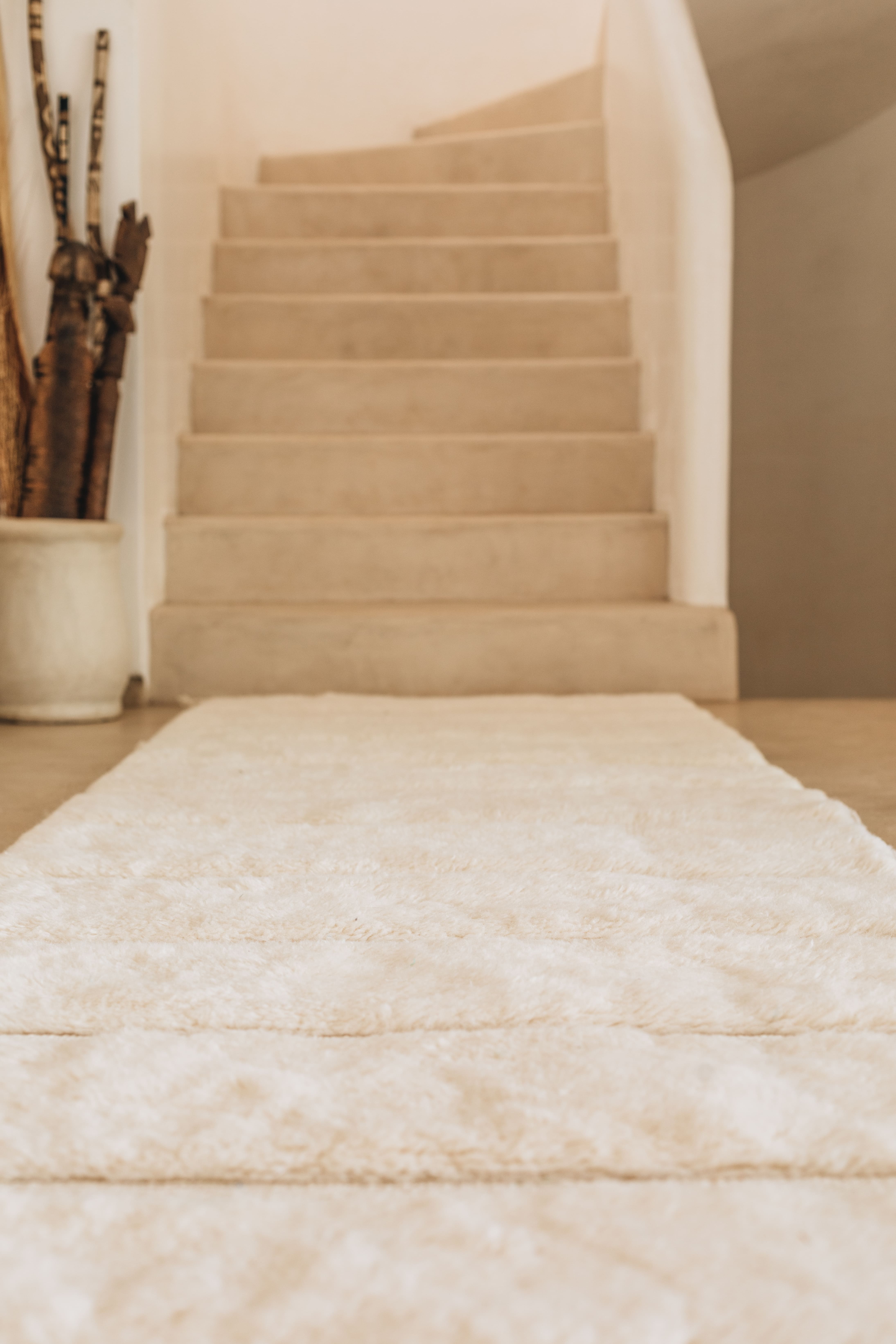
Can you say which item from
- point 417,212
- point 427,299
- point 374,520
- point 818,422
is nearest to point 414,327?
point 427,299

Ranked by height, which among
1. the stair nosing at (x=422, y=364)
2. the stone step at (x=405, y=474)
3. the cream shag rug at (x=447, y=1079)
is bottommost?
the cream shag rug at (x=447, y=1079)

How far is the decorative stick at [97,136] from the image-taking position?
224cm

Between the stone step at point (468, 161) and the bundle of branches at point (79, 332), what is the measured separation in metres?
1.60

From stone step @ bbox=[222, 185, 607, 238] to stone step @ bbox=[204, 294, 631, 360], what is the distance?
18.8 inches

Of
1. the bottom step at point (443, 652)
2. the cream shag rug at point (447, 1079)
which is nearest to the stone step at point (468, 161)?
the bottom step at point (443, 652)

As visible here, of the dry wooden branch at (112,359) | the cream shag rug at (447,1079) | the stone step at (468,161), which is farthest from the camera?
the stone step at (468,161)

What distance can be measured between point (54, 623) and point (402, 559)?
2.49ft

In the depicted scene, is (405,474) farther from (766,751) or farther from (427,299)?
(766,751)

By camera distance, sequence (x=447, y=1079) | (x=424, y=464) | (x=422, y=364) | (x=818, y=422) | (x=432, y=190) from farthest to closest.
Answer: (x=818, y=422), (x=432, y=190), (x=422, y=364), (x=424, y=464), (x=447, y=1079)

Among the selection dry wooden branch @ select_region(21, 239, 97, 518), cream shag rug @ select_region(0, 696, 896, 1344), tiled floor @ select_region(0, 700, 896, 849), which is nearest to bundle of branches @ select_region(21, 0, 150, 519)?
dry wooden branch @ select_region(21, 239, 97, 518)

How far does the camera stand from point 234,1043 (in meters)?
0.72

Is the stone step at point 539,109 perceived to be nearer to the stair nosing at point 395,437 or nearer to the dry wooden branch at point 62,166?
the stair nosing at point 395,437

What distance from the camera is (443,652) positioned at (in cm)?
230

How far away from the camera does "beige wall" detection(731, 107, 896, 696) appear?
10.7 ft
